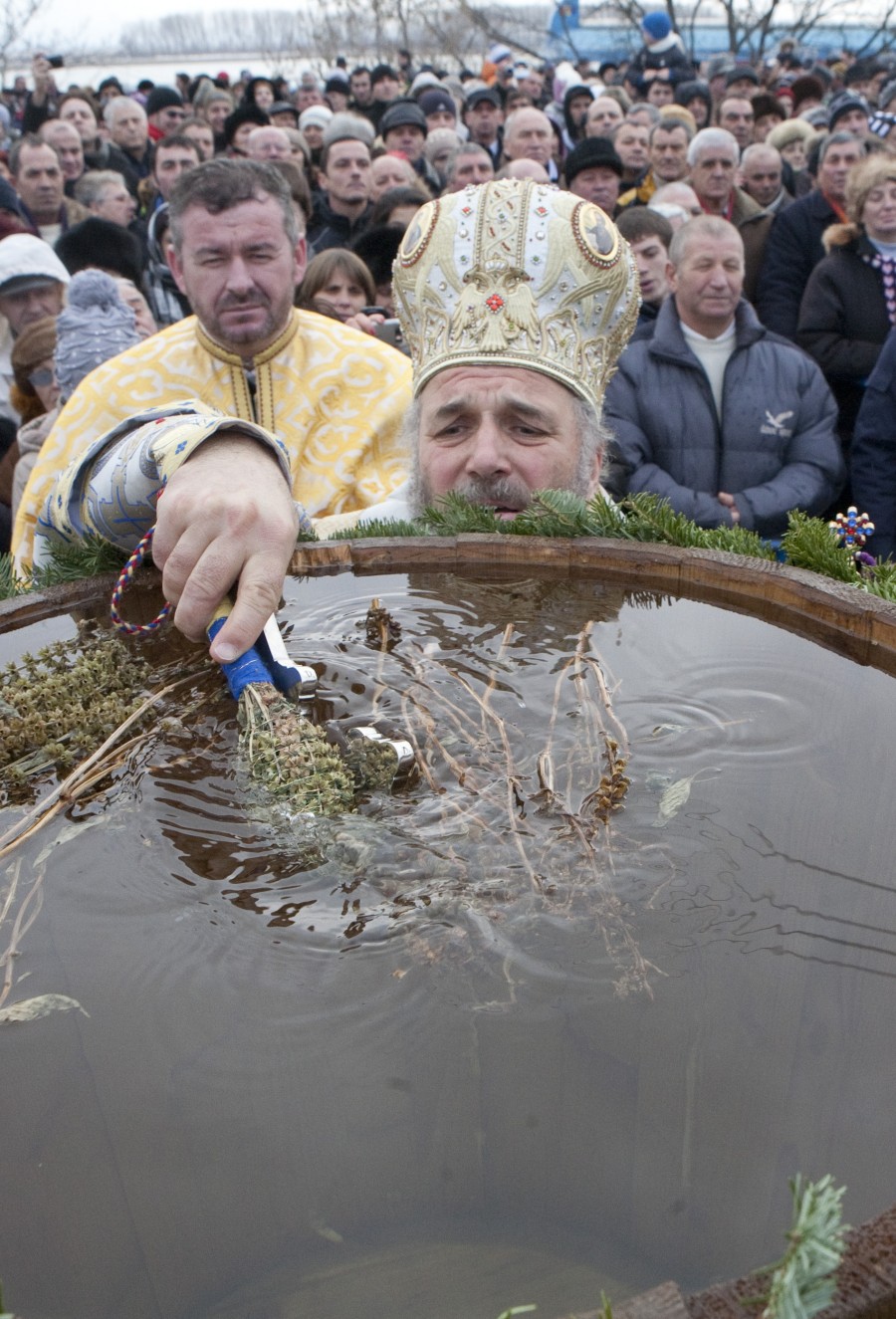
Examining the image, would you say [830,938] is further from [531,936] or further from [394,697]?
Answer: [394,697]

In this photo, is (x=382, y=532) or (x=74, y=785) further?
(x=382, y=532)

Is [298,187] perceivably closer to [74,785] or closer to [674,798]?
[74,785]

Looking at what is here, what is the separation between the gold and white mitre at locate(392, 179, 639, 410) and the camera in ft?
9.16

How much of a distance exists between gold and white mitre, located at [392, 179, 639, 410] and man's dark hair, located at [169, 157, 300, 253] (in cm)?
77

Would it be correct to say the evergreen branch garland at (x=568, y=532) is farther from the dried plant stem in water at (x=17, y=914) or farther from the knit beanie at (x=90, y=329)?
the knit beanie at (x=90, y=329)

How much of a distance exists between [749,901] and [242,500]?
2.77 ft

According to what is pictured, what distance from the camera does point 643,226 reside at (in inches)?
209

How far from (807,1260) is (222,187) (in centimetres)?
341

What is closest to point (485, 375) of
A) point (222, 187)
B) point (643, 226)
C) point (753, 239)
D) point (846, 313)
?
point (222, 187)

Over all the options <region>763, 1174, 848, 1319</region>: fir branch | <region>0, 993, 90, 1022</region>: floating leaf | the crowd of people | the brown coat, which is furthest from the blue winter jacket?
<region>763, 1174, 848, 1319</region>: fir branch

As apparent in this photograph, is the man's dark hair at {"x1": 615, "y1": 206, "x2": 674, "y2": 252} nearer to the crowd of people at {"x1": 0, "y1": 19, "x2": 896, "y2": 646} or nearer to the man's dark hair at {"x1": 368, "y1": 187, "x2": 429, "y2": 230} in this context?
the crowd of people at {"x1": 0, "y1": 19, "x2": 896, "y2": 646}

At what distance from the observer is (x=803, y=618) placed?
1.82 metres

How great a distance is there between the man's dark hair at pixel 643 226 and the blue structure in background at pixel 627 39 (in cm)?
1514

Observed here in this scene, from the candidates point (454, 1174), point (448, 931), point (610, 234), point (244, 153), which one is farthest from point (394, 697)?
point (244, 153)
